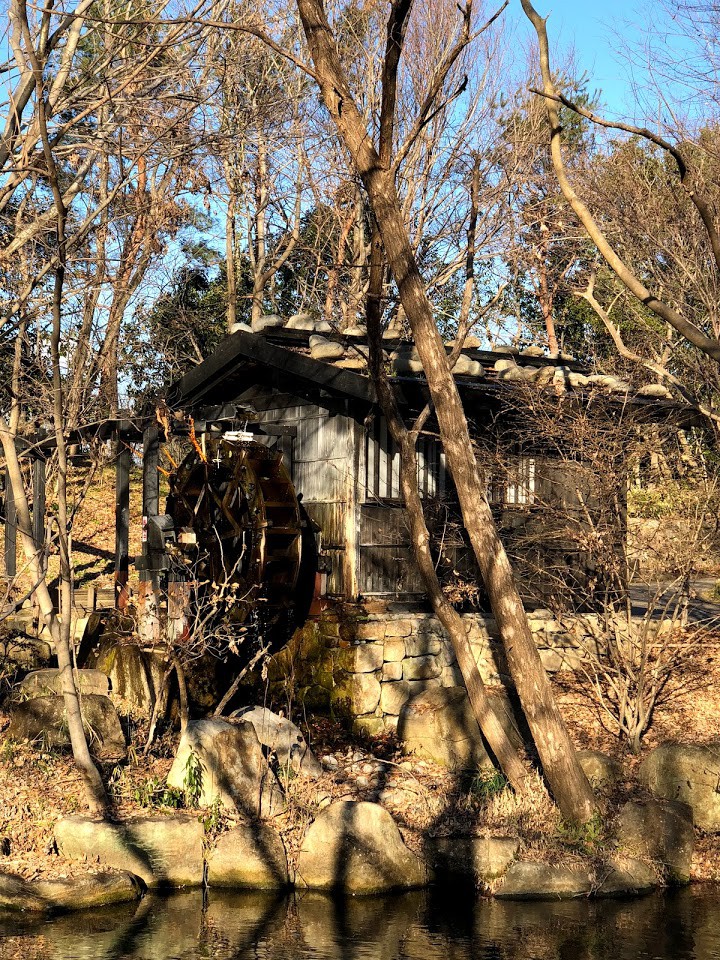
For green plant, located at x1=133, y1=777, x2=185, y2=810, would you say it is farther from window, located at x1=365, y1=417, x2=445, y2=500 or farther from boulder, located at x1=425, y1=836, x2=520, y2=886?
window, located at x1=365, y1=417, x2=445, y2=500

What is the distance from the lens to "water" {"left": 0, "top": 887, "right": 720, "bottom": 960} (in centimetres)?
699

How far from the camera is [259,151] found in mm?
18141

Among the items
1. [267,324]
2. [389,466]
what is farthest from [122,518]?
[389,466]

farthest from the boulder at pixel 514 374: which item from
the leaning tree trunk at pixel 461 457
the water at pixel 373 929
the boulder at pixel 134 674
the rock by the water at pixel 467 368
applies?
the water at pixel 373 929

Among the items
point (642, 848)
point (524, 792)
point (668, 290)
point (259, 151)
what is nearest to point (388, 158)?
point (524, 792)

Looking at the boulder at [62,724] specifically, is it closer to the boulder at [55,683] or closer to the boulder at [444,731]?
the boulder at [55,683]

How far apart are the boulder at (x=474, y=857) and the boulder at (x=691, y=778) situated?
5.47 ft

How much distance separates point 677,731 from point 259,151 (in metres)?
12.1

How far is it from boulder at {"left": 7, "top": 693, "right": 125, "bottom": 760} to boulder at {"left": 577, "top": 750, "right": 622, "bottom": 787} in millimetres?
4323

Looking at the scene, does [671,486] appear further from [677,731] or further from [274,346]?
[274,346]

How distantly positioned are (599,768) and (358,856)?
262cm

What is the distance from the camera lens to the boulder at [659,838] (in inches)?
347

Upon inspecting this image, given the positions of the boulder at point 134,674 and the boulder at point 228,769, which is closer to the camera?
the boulder at point 228,769

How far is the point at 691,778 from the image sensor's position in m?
9.54
